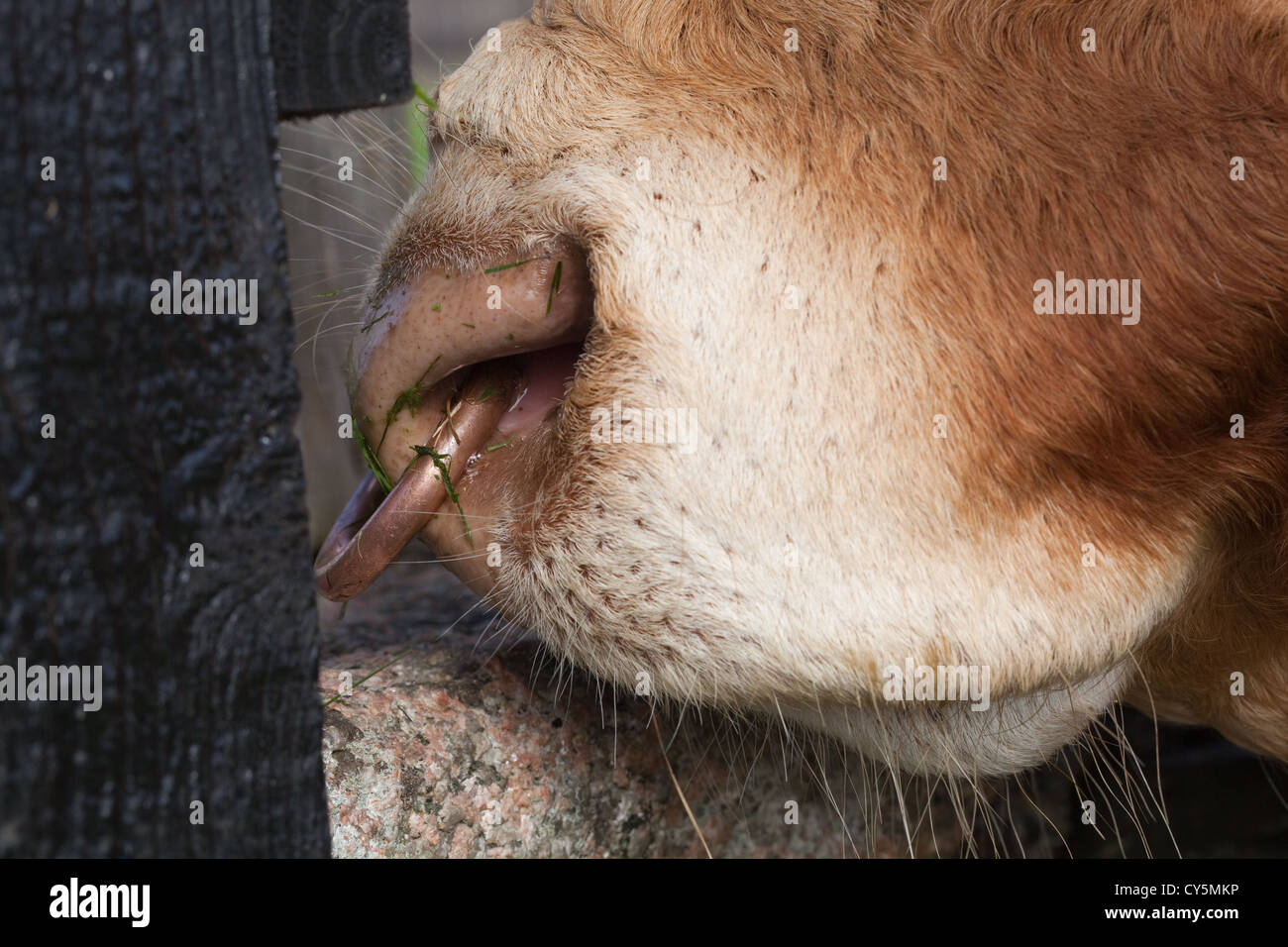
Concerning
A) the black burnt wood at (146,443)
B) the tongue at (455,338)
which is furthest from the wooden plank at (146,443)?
the tongue at (455,338)

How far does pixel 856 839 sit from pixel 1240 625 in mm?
674

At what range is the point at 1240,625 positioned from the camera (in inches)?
61.9

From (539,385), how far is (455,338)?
0.14 m

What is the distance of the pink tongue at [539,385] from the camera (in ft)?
4.46

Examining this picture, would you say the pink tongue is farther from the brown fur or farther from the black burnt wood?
the black burnt wood

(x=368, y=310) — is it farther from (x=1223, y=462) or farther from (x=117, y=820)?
(x=1223, y=462)

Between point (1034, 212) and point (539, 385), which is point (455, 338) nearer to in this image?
point (539, 385)

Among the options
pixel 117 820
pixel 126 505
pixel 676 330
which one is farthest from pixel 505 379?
pixel 117 820

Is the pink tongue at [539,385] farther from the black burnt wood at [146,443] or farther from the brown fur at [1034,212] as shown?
the black burnt wood at [146,443]

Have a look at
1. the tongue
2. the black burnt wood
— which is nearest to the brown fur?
the tongue

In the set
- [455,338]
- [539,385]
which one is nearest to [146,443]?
[455,338]

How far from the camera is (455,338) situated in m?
1.29

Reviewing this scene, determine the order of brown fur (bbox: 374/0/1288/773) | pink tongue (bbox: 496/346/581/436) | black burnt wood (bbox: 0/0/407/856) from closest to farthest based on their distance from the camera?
black burnt wood (bbox: 0/0/407/856)
brown fur (bbox: 374/0/1288/773)
pink tongue (bbox: 496/346/581/436)

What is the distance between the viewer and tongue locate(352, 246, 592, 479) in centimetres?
127
